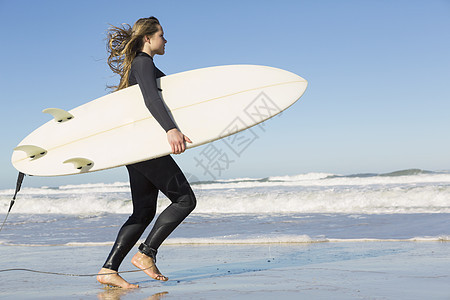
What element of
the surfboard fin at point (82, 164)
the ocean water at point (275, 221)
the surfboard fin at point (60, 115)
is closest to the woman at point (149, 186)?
the surfboard fin at point (82, 164)

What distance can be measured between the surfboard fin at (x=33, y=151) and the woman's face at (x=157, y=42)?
3.32 feet

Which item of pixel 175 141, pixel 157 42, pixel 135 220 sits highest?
pixel 157 42

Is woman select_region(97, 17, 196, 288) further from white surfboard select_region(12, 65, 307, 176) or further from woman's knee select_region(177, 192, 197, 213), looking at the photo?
white surfboard select_region(12, 65, 307, 176)

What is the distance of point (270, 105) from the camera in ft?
10.3

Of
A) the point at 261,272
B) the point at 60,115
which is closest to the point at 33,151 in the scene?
the point at 60,115

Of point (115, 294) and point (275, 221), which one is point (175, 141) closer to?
point (115, 294)

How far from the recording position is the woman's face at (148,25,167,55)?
108 inches

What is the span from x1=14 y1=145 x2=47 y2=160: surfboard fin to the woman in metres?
0.68

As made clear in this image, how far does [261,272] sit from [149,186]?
3.37 feet

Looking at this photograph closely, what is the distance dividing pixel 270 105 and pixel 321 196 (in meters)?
7.79

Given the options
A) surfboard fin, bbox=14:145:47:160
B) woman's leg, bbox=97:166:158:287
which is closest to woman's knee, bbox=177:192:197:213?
woman's leg, bbox=97:166:158:287

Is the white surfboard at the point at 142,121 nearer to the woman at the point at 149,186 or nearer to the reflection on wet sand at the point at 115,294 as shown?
the woman at the point at 149,186

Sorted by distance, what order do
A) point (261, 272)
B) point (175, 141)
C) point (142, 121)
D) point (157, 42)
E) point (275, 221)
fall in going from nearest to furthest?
point (175, 141)
point (157, 42)
point (142, 121)
point (261, 272)
point (275, 221)

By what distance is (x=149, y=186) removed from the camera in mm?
2668
